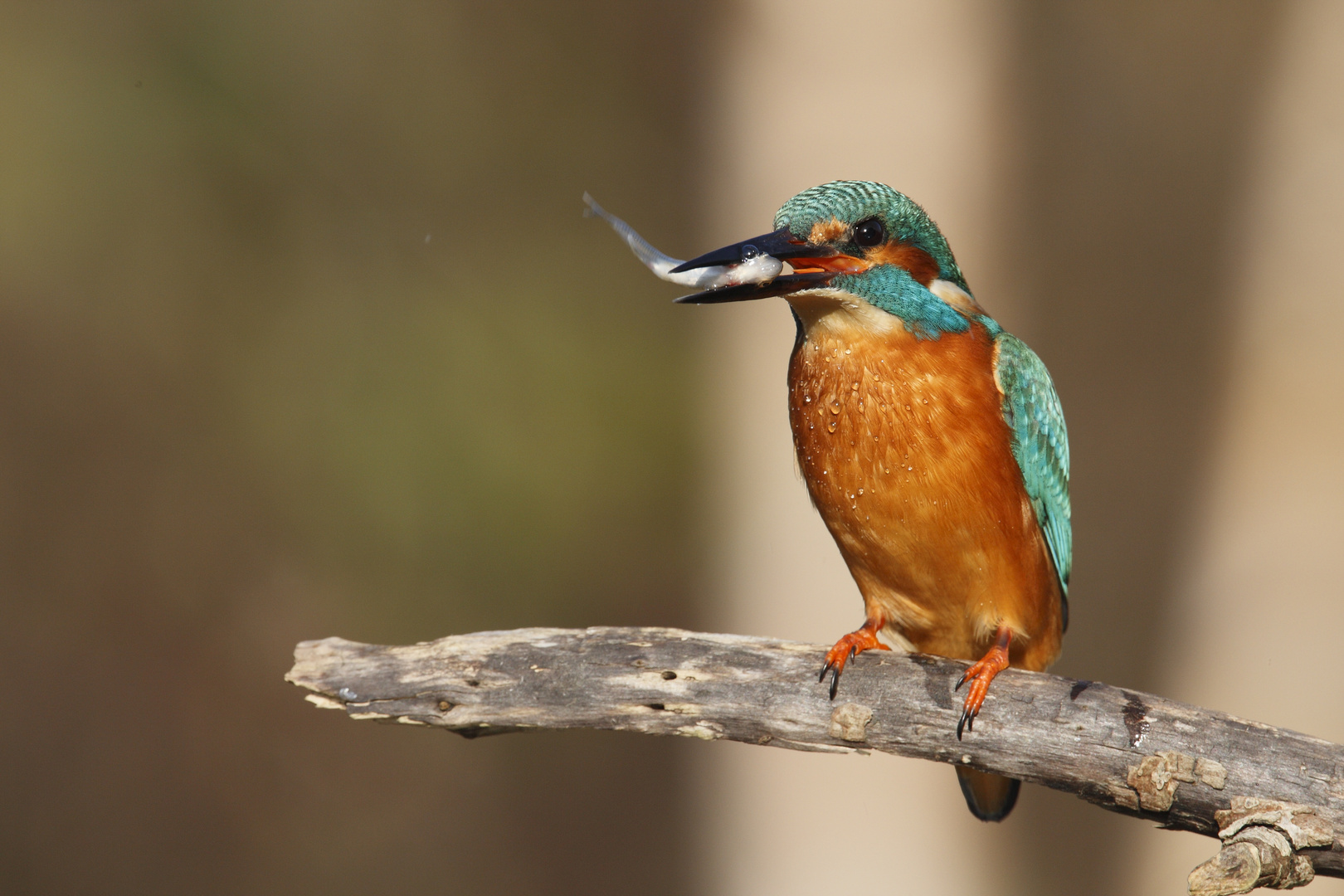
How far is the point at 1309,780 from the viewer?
5.66 feet

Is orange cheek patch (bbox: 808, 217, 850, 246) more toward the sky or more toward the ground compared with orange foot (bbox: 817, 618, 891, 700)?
more toward the sky

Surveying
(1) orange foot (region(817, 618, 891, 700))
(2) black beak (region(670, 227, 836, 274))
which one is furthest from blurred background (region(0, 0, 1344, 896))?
(2) black beak (region(670, 227, 836, 274))

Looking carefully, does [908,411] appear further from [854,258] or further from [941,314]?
[854,258]

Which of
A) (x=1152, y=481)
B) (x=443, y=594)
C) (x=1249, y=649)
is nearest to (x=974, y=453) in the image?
(x=1152, y=481)

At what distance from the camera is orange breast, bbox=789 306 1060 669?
2043mm

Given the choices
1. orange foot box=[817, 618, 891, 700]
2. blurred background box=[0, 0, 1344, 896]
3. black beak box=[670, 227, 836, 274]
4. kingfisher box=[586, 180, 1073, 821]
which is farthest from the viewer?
blurred background box=[0, 0, 1344, 896]

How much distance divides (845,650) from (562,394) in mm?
3796

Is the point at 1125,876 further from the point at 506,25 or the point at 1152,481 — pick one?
the point at 506,25

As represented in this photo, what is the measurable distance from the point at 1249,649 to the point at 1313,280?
1446mm

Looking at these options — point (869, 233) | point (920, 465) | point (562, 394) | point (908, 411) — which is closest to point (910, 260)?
point (869, 233)

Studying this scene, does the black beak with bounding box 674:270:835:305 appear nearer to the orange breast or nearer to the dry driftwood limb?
the orange breast

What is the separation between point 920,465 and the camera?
2.05m

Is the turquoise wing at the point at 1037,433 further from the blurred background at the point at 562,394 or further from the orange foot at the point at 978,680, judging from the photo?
the blurred background at the point at 562,394

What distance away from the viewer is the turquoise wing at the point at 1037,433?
2158mm
